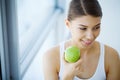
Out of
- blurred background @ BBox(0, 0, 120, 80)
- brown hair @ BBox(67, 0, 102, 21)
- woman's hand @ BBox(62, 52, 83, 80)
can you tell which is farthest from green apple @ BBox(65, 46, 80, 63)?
blurred background @ BBox(0, 0, 120, 80)

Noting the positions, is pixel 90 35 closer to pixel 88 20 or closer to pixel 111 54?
pixel 88 20

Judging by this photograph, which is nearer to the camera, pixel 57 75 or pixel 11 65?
pixel 57 75

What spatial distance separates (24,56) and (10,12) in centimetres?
35

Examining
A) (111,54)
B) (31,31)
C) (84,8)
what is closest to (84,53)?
(111,54)

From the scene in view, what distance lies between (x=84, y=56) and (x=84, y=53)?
14 mm

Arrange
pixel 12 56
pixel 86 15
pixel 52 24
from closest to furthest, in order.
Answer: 1. pixel 86 15
2. pixel 12 56
3. pixel 52 24

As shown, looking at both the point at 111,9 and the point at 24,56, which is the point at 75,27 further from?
the point at 24,56

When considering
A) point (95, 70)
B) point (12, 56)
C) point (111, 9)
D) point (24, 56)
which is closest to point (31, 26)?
point (24, 56)

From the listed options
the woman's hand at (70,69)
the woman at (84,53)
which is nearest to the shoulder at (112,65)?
the woman at (84,53)

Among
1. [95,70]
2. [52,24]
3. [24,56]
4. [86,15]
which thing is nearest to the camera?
[86,15]

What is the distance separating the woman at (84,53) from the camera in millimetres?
936

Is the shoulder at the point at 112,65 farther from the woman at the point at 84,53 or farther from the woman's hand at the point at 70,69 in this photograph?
the woman's hand at the point at 70,69

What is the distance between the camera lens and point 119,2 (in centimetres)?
125

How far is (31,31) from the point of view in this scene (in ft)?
5.01
